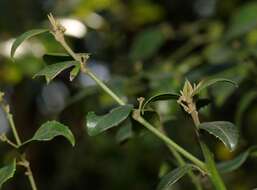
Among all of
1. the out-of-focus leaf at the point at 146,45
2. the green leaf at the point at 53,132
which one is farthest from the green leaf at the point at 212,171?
the out-of-focus leaf at the point at 146,45

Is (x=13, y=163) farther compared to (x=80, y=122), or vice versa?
(x=80, y=122)

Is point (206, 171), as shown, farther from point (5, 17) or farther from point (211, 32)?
point (5, 17)

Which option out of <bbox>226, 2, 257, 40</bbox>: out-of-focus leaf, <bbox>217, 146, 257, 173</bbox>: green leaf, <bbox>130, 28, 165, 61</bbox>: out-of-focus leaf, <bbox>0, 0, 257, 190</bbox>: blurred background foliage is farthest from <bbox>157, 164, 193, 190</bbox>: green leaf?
<bbox>130, 28, 165, 61</bbox>: out-of-focus leaf

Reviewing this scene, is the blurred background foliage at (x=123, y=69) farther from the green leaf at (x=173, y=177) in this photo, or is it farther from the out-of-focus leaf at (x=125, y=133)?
the green leaf at (x=173, y=177)

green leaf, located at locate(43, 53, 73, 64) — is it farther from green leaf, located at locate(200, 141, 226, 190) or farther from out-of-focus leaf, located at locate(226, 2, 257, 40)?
out-of-focus leaf, located at locate(226, 2, 257, 40)

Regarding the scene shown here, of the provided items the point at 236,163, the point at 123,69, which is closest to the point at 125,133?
the point at 236,163

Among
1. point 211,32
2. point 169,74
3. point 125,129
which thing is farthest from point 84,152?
point 125,129
